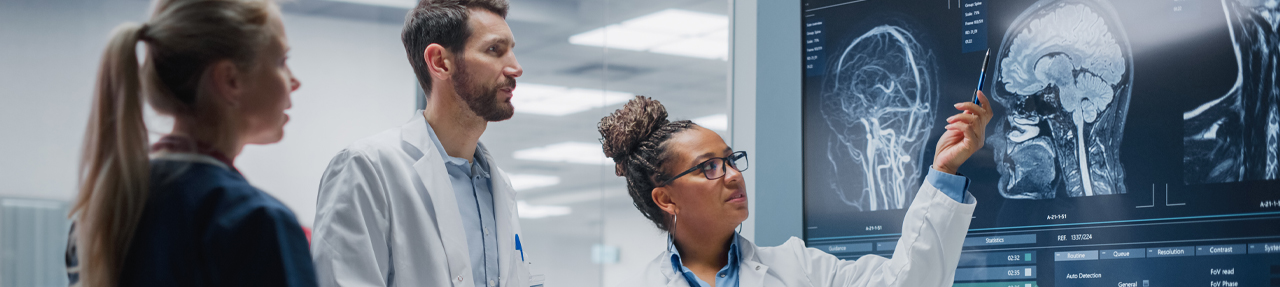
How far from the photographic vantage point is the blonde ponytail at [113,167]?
92cm

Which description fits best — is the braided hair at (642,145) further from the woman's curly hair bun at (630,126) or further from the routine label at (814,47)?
the routine label at (814,47)

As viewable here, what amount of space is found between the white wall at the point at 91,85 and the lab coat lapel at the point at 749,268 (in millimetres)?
1439

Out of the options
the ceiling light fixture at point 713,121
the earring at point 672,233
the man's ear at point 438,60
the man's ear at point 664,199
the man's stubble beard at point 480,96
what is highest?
the man's ear at point 438,60

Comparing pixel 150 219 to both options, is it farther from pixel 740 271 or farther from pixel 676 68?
pixel 676 68

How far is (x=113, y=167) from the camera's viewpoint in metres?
0.93

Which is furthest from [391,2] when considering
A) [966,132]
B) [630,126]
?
[966,132]

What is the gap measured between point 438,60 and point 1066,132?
125cm

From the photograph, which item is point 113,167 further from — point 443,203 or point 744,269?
point 744,269

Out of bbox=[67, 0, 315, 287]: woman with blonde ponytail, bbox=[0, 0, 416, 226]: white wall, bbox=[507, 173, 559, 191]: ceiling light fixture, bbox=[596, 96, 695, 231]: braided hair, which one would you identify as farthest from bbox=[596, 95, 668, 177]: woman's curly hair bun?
bbox=[507, 173, 559, 191]: ceiling light fixture

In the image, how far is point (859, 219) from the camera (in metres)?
2.16

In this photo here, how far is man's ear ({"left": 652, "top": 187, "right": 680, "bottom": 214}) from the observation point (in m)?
2.17

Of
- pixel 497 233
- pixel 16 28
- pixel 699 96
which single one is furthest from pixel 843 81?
pixel 699 96

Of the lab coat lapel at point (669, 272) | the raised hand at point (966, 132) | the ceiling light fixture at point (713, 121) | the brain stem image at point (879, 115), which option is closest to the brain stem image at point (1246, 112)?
the raised hand at point (966, 132)

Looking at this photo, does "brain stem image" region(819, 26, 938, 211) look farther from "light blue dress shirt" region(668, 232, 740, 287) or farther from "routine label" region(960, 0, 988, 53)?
"light blue dress shirt" region(668, 232, 740, 287)
